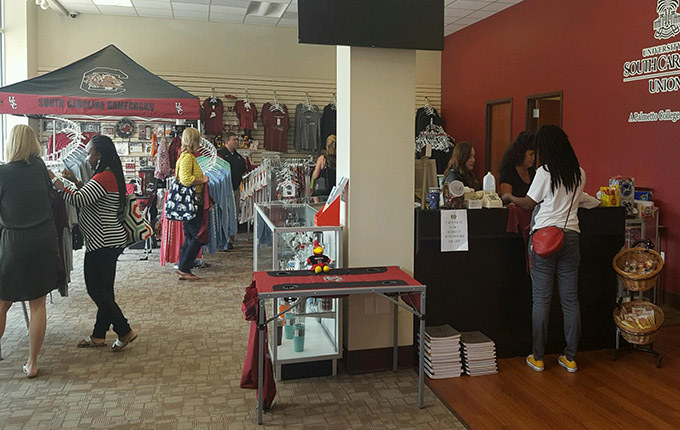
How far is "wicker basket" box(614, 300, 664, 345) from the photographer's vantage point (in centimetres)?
398

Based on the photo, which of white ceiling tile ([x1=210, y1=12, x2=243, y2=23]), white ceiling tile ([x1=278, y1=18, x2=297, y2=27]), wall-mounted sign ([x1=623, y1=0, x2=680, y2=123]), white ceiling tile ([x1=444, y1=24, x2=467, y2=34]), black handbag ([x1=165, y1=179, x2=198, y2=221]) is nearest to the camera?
wall-mounted sign ([x1=623, y1=0, x2=680, y2=123])

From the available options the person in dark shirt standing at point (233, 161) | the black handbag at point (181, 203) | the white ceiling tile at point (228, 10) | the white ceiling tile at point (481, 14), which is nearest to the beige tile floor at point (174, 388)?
the black handbag at point (181, 203)

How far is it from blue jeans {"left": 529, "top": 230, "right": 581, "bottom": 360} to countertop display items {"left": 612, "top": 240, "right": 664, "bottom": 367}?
0.42 meters

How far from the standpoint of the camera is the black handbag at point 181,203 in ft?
20.3

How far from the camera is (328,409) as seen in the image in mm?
3314

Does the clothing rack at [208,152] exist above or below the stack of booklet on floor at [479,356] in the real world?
above

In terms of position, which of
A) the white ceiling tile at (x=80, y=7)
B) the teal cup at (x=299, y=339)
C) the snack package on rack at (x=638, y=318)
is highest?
the white ceiling tile at (x=80, y=7)

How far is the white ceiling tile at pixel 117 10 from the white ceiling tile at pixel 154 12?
0.39ft

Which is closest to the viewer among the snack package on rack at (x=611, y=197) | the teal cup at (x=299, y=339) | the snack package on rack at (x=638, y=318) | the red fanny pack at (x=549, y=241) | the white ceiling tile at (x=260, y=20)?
the red fanny pack at (x=549, y=241)

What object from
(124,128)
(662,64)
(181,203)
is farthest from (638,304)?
(124,128)

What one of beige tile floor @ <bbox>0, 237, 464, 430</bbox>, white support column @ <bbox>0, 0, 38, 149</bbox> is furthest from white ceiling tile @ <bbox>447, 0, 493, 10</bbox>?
white support column @ <bbox>0, 0, 38, 149</bbox>

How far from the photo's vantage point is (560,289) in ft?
12.8

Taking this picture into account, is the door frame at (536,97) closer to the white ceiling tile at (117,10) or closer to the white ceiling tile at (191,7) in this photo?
the white ceiling tile at (191,7)

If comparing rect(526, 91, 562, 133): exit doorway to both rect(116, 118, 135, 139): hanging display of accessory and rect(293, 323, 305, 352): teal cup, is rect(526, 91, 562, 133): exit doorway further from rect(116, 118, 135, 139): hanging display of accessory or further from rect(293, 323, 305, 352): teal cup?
rect(116, 118, 135, 139): hanging display of accessory
